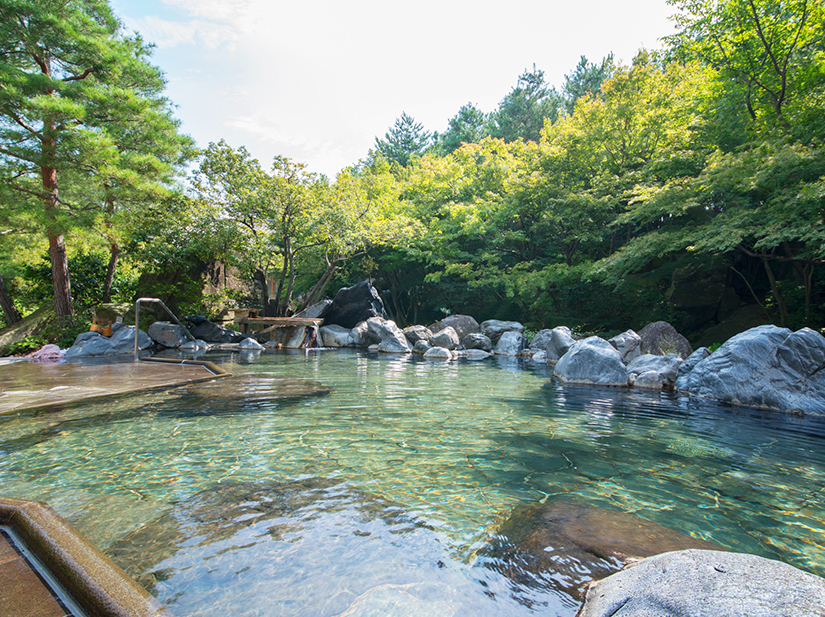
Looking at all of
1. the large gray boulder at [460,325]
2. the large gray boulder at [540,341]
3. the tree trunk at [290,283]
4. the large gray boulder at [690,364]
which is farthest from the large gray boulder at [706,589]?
the tree trunk at [290,283]

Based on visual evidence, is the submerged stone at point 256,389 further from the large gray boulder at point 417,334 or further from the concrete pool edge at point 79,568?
the large gray boulder at point 417,334

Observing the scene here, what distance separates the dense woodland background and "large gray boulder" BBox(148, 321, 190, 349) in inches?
81.6

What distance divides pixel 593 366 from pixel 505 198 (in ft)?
38.3

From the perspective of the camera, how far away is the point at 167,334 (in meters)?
15.0

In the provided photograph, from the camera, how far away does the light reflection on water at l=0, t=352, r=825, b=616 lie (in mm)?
2094

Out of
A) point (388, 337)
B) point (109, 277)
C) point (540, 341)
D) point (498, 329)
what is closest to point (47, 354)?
point (109, 277)

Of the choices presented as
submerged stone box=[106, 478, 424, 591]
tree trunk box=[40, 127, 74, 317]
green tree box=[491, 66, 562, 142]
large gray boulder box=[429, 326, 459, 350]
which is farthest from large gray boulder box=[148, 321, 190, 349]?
green tree box=[491, 66, 562, 142]

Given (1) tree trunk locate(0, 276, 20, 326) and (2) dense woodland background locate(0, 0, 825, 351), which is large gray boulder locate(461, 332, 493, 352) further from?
(1) tree trunk locate(0, 276, 20, 326)

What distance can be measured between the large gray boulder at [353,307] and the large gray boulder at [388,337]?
1702 mm

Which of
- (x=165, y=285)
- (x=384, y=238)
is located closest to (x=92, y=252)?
(x=165, y=285)

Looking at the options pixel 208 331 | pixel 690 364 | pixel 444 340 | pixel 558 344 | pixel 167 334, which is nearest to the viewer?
pixel 690 364

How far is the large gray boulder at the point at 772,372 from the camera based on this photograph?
657cm

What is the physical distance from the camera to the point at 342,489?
318 centimetres

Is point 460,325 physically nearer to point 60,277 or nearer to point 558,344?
point 558,344
